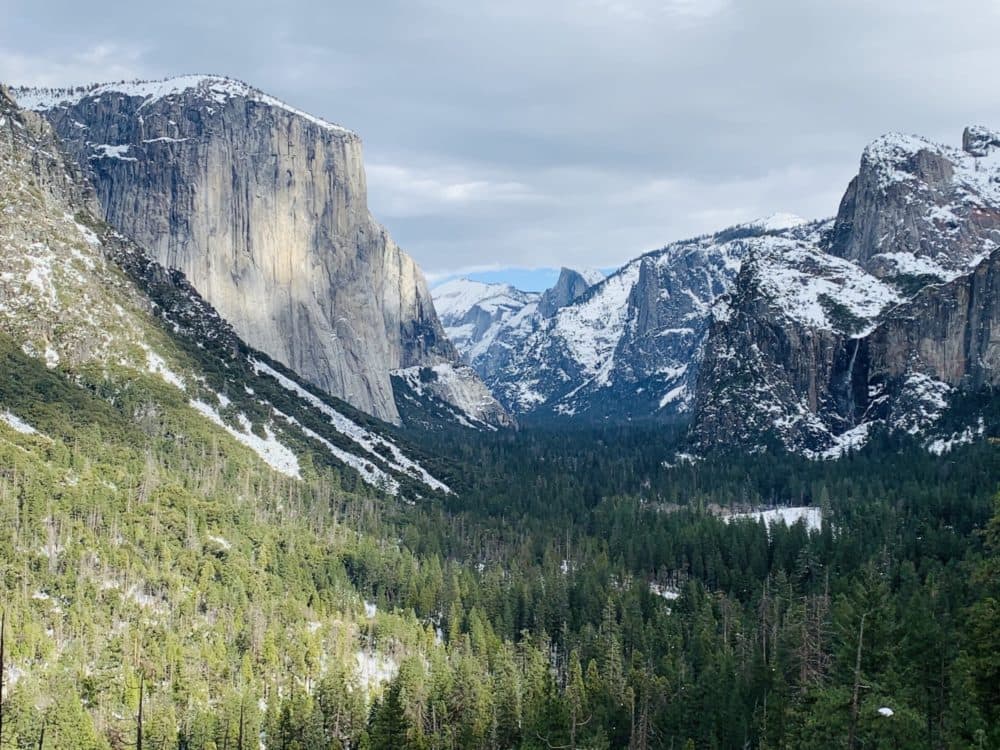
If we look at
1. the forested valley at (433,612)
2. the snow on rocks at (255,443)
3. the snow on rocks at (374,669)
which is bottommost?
the snow on rocks at (374,669)

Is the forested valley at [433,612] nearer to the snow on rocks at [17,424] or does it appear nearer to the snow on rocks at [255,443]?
the snow on rocks at [17,424]

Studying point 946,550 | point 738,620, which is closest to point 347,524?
point 738,620

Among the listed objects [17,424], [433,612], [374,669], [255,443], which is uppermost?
[17,424]

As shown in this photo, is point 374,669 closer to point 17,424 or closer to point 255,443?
point 17,424

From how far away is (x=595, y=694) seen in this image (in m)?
94.4

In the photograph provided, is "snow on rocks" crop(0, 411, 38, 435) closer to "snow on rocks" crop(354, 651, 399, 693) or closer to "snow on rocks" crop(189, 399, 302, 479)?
"snow on rocks" crop(189, 399, 302, 479)

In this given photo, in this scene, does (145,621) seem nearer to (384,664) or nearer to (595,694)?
(384,664)

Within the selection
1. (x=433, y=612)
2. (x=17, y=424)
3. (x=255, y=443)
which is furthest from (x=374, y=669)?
(x=255, y=443)

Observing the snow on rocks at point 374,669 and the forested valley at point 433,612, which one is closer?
the forested valley at point 433,612

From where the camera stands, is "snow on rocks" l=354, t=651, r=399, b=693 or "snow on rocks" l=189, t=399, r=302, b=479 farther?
"snow on rocks" l=189, t=399, r=302, b=479

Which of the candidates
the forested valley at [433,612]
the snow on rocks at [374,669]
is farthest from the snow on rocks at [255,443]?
the snow on rocks at [374,669]

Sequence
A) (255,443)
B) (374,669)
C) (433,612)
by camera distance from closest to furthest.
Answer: (374,669)
(433,612)
(255,443)

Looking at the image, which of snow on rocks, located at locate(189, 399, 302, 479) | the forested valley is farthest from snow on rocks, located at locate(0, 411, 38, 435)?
snow on rocks, located at locate(189, 399, 302, 479)

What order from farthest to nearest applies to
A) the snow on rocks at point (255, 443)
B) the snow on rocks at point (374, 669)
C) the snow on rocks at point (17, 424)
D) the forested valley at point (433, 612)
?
the snow on rocks at point (255, 443), the snow on rocks at point (17, 424), the snow on rocks at point (374, 669), the forested valley at point (433, 612)
